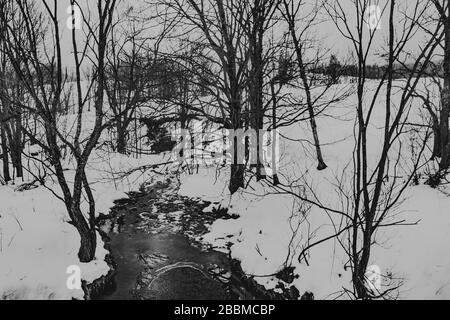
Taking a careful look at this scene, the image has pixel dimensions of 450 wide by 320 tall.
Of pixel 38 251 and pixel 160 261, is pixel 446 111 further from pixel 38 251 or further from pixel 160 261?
pixel 38 251

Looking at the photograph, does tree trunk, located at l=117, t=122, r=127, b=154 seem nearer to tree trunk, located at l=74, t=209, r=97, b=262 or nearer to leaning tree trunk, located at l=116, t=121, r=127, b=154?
leaning tree trunk, located at l=116, t=121, r=127, b=154

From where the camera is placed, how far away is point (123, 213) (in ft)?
45.0

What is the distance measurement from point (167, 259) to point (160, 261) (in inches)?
7.9

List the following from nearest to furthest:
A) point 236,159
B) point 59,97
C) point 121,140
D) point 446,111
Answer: point 59,97 → point 446,111 → point 236,159 → point 121,140

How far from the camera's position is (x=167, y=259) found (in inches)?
374

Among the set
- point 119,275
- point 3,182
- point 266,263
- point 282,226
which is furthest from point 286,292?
point 3,182

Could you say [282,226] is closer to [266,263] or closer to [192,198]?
[266,263]

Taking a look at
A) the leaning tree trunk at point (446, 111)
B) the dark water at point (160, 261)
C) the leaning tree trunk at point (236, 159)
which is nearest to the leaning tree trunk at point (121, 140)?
the dark water at point (160, 261)

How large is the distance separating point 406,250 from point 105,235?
27.1ft

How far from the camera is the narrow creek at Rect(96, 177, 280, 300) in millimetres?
7836

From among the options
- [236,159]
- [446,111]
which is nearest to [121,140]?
[236,159]

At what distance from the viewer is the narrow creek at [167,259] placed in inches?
309

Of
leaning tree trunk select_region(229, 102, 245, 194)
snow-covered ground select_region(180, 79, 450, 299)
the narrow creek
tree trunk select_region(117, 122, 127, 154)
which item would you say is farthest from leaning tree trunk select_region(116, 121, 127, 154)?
snow-covered ground select_region(180, 79, 450, 299)

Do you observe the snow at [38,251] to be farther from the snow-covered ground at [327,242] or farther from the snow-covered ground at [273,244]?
the snow-covered ground at [327,242]
